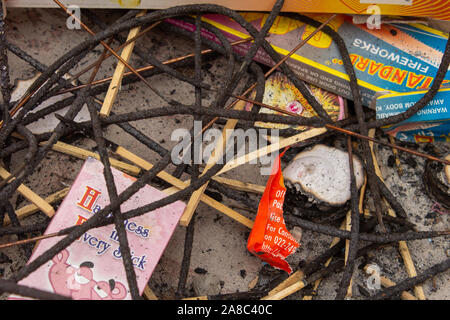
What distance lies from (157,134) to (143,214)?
41 centimetres

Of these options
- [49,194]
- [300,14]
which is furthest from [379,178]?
[49,194]

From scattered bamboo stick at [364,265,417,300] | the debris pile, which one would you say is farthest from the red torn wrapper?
scattered bamboo stick at [364,265,417,300]

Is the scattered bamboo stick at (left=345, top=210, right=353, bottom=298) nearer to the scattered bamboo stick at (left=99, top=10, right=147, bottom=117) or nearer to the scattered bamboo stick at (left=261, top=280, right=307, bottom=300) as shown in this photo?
the scattered bamboo stick at (left=261, top=280, right=307, bottom=300)

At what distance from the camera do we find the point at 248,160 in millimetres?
1360

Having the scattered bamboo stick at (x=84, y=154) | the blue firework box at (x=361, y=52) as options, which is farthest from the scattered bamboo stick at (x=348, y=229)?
the scattered bamboo stick at (x=84, y=154)

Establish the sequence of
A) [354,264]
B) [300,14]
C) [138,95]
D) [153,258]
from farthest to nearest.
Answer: [138,95] → [300,14] → [354,264] → [153,258]

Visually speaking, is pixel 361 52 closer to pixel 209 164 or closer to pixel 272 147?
pixel 272 147

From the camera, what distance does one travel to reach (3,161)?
1478 mm

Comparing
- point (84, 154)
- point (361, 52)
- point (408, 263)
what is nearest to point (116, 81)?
point (84, 154)

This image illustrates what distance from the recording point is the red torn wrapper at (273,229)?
4.34 ft

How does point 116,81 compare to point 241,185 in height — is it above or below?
above

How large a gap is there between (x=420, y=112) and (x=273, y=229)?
0.60 meters

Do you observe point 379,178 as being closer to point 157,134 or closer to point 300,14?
point 300,14

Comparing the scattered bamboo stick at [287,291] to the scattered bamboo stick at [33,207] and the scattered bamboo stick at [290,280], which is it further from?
the scattered bamboo stick at [33,207]
